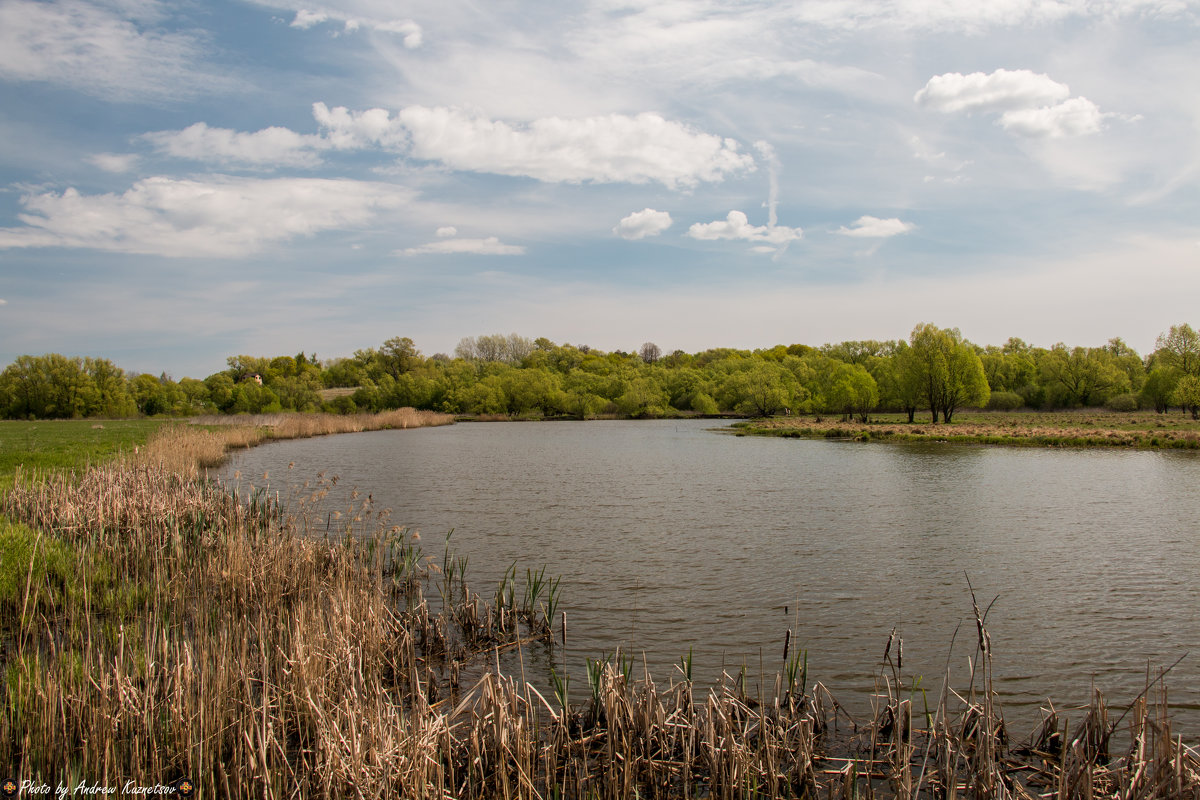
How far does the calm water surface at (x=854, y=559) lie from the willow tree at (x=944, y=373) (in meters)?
30.9

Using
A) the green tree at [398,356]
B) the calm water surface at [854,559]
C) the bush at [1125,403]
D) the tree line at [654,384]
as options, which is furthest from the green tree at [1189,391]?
→ the green tree at [398,356]

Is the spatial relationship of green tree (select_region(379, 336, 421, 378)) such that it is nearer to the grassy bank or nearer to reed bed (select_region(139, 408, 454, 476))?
reed bed (select_region(139, 408, 454, 476))

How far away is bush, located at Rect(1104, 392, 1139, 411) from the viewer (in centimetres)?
8138

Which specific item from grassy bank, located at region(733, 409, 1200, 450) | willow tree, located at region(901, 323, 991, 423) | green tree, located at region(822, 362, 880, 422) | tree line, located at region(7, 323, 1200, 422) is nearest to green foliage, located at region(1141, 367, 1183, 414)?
tree line, located at region(7, 323, 1200, 422)

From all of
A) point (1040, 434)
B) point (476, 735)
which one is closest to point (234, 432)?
point (476, 735)

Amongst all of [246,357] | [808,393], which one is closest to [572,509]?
[808,393]

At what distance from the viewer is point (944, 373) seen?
61.4m

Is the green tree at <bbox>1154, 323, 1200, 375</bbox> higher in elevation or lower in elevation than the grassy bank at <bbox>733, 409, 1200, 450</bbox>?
higher

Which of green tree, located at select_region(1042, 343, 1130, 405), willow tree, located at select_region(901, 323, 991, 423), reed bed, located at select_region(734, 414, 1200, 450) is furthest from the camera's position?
green tree, located at select_region(1042, 343, 1130, 405)

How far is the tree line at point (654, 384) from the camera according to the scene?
216 ft

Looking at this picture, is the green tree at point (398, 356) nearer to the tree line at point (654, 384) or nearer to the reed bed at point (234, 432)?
the tree line at point (654, 384)

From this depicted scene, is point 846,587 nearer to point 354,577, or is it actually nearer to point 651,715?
point 651,715

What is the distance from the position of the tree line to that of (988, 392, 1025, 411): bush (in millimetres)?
155

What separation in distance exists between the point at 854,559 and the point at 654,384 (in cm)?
9811
